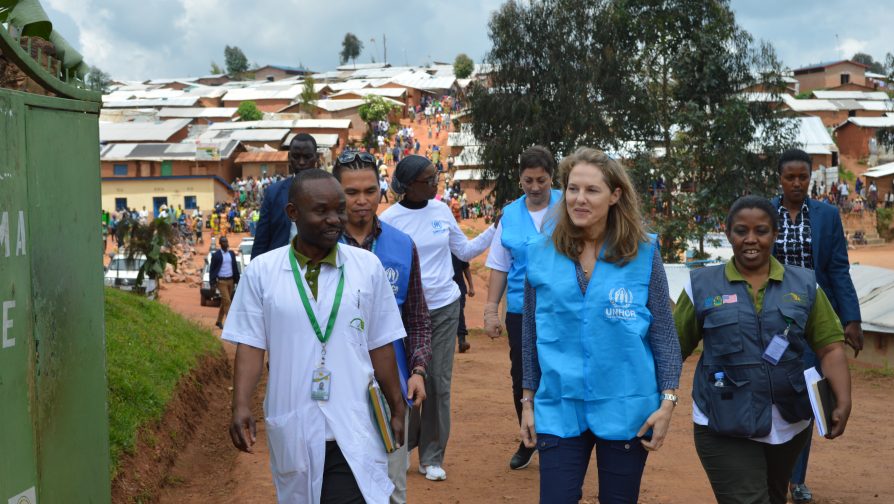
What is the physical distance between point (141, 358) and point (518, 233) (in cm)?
435

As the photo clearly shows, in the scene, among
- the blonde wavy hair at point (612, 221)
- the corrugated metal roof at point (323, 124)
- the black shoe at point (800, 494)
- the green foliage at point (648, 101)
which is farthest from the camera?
the corrugated metal roof at point (323, 124)

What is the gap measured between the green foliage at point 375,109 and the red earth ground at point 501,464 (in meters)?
57.8

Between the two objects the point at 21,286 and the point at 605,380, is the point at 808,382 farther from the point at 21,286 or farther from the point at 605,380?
the point at 21,286

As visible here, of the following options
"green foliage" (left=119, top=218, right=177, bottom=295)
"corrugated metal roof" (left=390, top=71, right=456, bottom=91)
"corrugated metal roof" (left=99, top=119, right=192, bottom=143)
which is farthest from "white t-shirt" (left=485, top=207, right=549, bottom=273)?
"corrugated metal roof" (left=390, top=71, right=456, bottom=91)

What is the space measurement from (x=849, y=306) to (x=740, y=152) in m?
18.1

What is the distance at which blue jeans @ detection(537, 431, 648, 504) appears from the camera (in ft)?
12.9

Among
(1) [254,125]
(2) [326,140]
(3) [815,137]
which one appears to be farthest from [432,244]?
(1) [254,125]

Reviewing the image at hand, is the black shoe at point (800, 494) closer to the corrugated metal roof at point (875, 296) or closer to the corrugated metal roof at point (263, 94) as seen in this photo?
the corrugated metal roof at point (875, 296)

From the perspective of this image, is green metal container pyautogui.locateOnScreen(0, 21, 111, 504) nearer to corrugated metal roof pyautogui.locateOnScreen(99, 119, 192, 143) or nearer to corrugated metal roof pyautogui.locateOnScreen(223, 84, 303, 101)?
corrugated metal roof pyautogui.locateOnScreen(99, 119, 192, 143)

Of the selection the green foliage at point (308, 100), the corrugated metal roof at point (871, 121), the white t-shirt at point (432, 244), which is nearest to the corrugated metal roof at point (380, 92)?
the green foliage at point (308, 100)

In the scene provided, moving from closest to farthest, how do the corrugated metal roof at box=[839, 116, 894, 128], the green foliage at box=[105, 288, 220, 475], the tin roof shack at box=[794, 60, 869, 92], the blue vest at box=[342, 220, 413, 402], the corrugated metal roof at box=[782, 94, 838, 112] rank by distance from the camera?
the blue vest at box=[342, 220, 413, 402], the green foliage at box=[105, 288, 220, 475], the corrugated metal roof at box=[839, 116, 894, 128], the corrugated metal roof at box=[782, 94, 838, 112], the tin roof shack at box=[794, 60, 869, 92]

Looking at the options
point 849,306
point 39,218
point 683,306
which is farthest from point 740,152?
point 39,218

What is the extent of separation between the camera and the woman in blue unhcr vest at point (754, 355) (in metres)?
4.43

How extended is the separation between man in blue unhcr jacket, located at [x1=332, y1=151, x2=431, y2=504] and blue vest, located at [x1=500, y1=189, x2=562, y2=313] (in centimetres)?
178
